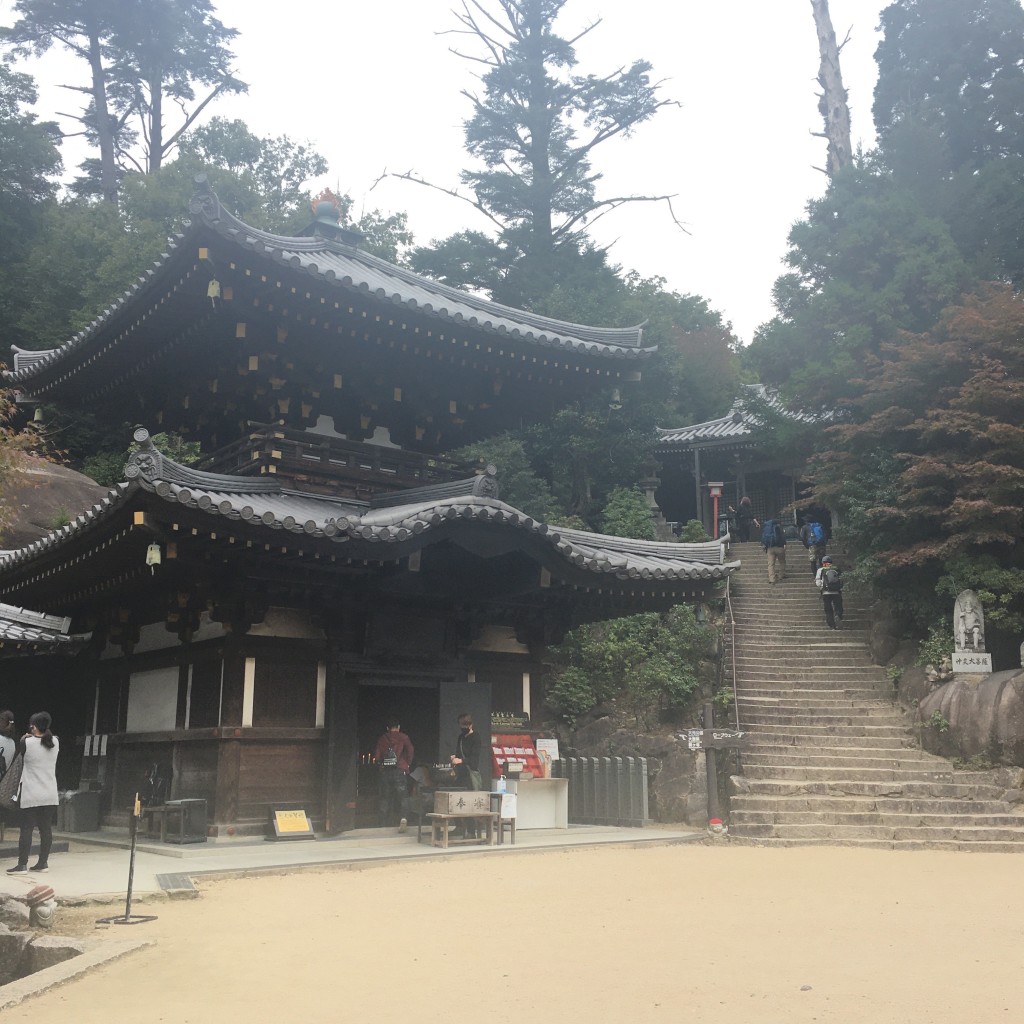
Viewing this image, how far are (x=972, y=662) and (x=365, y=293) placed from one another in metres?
11.5

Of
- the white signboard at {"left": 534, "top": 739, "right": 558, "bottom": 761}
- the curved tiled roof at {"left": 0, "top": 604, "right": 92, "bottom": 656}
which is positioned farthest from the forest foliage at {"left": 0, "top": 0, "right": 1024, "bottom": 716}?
the curved tiled roof at {"left": 0, "top": 604, "right": 92, "bottom": 656}

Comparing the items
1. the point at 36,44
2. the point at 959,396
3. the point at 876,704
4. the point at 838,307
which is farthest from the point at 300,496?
the point at 36,44

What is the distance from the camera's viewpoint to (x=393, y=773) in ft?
41.3

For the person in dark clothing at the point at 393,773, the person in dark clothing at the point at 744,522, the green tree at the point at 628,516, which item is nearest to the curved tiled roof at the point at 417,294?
the person in dark clothing at the point at 393,773

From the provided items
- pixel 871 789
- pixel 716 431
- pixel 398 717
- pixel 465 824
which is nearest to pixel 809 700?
pixel 871 789

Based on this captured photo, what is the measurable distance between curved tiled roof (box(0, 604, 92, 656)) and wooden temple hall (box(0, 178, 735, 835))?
0.07m

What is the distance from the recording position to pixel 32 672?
1641 centimetres

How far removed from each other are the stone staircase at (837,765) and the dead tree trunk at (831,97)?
15.3 m

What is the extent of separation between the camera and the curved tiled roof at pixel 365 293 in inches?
433

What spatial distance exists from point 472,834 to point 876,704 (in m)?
8.96

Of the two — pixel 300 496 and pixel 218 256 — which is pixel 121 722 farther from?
pixel 218 256

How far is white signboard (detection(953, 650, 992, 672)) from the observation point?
1638cm

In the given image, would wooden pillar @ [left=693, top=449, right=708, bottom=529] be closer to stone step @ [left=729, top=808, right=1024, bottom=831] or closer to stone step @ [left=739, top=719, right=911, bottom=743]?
stone step @ [left=739, top=719, right=911, bottom=743]

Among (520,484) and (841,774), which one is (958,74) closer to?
(520,484)
